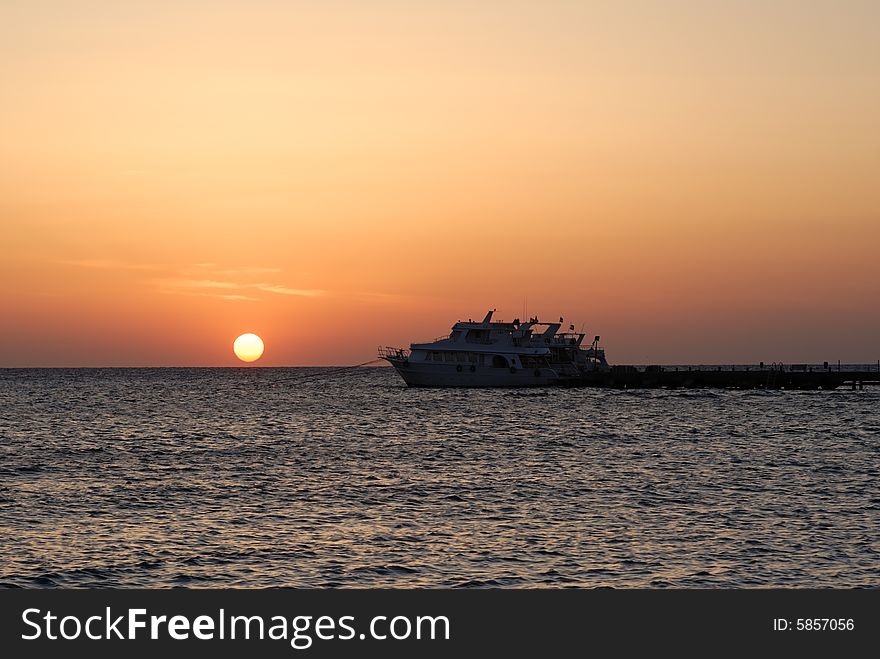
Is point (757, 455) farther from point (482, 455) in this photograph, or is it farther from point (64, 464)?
point (64, 464)

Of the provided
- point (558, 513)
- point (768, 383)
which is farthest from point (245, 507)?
point (768, 383)

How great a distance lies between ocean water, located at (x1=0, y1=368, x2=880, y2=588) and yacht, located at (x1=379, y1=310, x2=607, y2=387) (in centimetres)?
5070

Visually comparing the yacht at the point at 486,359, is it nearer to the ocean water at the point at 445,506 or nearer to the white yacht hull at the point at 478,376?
the white yacht hull at the point at 478,376

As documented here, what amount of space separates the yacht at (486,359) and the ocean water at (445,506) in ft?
166

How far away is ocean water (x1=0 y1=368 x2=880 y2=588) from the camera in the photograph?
20656mm

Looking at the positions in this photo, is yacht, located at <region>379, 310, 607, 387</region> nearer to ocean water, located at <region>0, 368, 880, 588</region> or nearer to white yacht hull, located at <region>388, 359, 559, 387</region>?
white yacht hull, located at <region>388, 359, 559, 387</region>

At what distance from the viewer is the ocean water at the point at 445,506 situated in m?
Answer: 20.7

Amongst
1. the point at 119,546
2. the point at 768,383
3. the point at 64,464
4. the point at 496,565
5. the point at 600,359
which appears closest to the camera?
the point at 496,565

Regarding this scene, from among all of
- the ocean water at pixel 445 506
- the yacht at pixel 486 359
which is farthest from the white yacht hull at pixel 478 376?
the ocean water at pixel 445 506

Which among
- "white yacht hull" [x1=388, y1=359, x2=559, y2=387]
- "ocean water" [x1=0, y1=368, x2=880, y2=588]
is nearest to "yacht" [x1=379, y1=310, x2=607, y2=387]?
"white yacht hull" [x1=388, y1=359, x2=559, y2=387]

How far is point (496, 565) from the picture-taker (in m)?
21.1

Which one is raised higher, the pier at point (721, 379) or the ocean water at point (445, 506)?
the pier at point (721, 379)

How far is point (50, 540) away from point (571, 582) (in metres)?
12.7

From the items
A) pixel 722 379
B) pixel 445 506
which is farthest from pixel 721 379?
pixel 445 506
